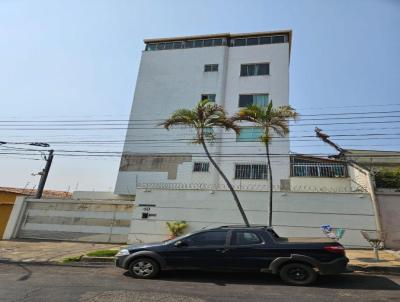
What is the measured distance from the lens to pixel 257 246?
6984 mm

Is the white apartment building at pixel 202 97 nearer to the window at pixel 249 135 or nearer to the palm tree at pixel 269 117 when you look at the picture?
the window at pixel 249 135

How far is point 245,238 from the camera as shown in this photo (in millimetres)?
7156

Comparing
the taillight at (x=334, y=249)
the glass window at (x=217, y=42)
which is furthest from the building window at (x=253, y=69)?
the taillight at (x=334, y=249)

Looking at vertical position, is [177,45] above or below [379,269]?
above

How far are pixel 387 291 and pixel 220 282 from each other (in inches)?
142

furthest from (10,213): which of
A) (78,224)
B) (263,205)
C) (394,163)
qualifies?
(394,163)

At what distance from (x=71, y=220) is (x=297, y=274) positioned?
14.2m

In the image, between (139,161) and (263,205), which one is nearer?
(263,205)

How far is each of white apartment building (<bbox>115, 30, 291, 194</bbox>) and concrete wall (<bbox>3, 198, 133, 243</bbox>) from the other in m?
5.15

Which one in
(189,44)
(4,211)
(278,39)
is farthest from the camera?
(189,44)

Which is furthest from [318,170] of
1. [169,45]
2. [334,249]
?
[169,45]

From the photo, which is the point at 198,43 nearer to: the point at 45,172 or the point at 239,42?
the point at 239,42

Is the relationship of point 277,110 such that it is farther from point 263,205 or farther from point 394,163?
point 394,163

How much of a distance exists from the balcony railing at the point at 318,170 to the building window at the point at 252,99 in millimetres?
6272
